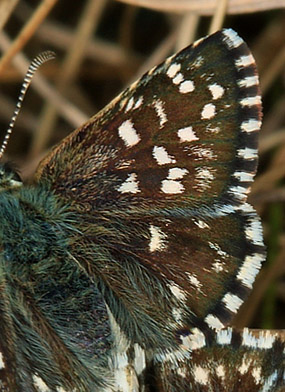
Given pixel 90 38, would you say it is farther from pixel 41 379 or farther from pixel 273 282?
pixel 41 379

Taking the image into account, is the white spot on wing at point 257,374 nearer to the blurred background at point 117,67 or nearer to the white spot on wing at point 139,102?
the white spot on wing at point 139,102

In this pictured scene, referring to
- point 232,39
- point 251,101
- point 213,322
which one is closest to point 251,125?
point 251,101

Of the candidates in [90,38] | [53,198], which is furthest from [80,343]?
[90,38]

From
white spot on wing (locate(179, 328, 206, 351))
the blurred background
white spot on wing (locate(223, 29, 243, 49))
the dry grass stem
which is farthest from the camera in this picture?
the blurred background

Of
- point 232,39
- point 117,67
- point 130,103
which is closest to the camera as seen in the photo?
point 232,39

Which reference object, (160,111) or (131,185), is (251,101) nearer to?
(160,111)

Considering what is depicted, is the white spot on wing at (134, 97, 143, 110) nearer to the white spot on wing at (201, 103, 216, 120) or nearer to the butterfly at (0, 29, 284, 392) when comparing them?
the butterfly at (0, 29, 284, 392)

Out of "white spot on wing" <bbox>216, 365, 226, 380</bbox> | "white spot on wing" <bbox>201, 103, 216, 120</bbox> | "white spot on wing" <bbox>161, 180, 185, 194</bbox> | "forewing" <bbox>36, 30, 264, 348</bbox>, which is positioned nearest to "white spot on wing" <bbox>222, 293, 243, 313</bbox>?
"forewing" <bbox>36, 30, 264, 348</bbox>
